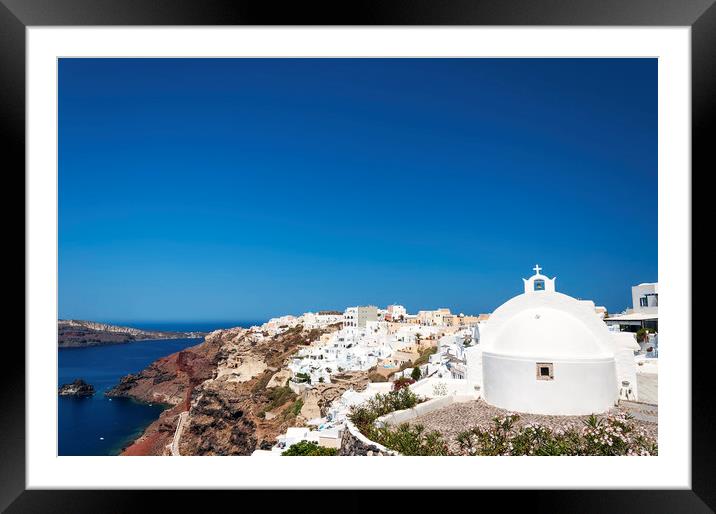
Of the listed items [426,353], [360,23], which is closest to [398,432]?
[360,23]

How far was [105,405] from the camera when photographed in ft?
58.3

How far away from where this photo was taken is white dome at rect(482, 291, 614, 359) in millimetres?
6930

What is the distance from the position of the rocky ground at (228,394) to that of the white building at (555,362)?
5.41 meters

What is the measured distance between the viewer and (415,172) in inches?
648

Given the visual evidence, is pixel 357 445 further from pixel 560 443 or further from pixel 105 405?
pixel 105 405

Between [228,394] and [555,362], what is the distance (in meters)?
9.30

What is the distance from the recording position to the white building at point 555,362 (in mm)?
6660

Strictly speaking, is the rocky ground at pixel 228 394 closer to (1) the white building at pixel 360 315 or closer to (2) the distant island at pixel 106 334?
(2) the distant island at pixel 106 334

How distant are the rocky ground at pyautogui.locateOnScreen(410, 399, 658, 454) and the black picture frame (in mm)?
2857

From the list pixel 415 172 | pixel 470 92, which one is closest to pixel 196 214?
pixel 415 172

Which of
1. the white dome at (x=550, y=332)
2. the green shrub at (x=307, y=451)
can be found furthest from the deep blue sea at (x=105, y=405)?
the white dome at (x=550, y=332)

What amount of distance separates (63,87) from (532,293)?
8.13 m

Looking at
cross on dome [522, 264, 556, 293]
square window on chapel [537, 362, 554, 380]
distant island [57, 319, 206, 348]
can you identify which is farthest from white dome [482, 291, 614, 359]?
distant island [57, 319, 206, 348]

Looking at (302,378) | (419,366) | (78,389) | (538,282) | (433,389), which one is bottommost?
(78,389)
